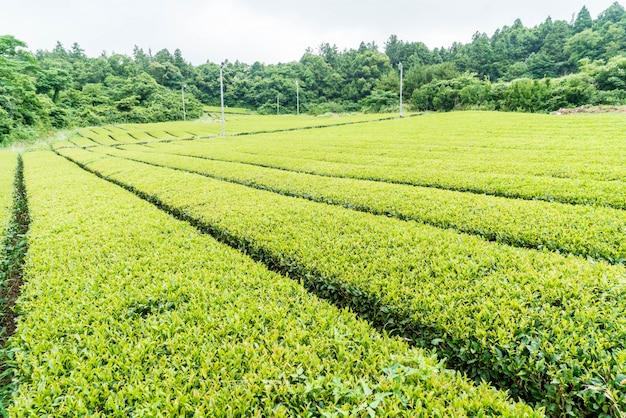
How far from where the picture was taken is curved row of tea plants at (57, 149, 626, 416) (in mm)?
2443

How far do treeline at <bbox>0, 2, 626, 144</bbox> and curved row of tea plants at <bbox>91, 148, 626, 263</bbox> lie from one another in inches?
1500

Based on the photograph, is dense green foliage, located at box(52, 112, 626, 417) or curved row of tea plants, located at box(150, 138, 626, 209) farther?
curved row of tea plants, located at box(150, 138, 626, 209)

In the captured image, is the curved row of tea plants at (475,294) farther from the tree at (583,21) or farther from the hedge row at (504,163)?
the tree at (583,21)

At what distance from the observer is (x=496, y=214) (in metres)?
5.71

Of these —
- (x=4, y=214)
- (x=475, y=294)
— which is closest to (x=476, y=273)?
(x=475, y=294)

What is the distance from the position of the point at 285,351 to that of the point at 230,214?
427 cm

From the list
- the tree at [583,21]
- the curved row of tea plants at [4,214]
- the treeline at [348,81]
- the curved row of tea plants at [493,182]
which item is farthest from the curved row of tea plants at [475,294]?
the tree at [583,21]

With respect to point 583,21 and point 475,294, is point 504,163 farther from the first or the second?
point 583,21

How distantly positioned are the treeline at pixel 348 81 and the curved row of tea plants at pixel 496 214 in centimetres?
3809

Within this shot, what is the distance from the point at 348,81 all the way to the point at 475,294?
90.0 metres

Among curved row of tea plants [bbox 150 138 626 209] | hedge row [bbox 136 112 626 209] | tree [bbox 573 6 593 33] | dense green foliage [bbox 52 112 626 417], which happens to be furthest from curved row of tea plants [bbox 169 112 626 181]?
tree [bbox 573 6 593 33]

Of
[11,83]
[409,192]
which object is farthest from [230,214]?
[11,83]

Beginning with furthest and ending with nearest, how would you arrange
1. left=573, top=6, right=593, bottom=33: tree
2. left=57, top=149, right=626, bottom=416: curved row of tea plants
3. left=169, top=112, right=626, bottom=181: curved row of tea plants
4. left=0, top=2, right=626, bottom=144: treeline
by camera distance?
left=573, top=6, right=593, bottom=33: tree
left=0, top=2, right=626, bottom=144: treeline
left=169, top=112, right=626, bottom=181: curved row of tea plants
left=57, top=149, right=626, bottom=416: curved row of tea plants

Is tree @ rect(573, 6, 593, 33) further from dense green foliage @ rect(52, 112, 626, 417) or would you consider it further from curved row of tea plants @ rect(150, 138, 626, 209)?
curved row of tea plants @ rect(150, 138, 626, 209)
